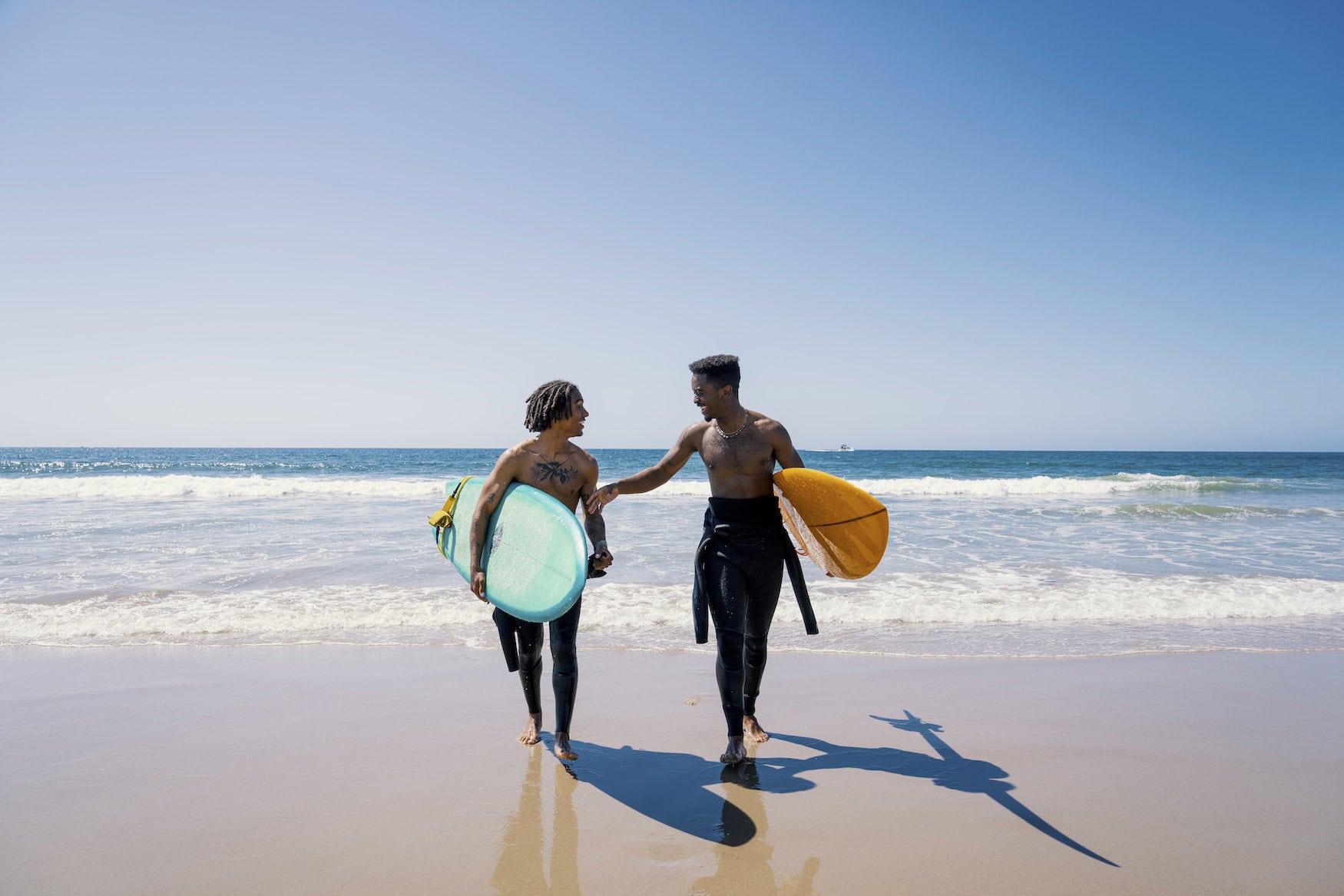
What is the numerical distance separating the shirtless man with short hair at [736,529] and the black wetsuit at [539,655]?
1.98 feet

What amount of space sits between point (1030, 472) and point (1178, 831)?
37609mm

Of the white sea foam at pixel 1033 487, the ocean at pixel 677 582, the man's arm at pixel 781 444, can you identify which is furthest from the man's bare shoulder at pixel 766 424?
the white sea foam at pixel 1033 487

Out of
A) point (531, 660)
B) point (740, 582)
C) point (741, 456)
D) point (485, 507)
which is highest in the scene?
point (741, 456)

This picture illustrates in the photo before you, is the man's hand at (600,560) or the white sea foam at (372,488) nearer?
the man's hand at (600,560)

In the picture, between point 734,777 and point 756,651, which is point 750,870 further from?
point 756,651

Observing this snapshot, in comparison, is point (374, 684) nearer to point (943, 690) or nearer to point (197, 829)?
point (197, 829)

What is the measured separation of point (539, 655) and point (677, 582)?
162 inches

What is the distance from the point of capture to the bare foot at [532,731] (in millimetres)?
3648

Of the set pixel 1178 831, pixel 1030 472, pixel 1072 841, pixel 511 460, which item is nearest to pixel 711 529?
pixel 511 460

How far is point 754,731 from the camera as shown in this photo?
378 cm

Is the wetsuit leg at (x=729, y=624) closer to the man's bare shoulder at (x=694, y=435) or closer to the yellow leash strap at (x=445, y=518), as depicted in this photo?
the man's bare shoulder at (x=694, y=435)

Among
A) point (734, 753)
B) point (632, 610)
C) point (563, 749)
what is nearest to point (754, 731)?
point (734, 753)

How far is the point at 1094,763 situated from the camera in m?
3.47

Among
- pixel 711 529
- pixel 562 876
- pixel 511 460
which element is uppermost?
pixel 511 460
